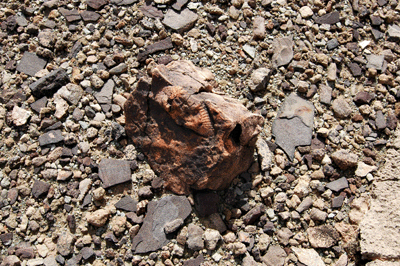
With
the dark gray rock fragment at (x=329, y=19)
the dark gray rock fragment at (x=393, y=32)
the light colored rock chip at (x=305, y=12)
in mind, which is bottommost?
the dark gray rock fragment at (x=393, y=32)

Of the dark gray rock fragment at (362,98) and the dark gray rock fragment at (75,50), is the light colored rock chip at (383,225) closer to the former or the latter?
the dark gray rock fragment at (362,98)

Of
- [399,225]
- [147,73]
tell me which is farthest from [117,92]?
[399,225]

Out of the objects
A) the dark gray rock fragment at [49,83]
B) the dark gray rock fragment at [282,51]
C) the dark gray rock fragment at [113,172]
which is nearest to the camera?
the dark gray rock fragment at [113,172]

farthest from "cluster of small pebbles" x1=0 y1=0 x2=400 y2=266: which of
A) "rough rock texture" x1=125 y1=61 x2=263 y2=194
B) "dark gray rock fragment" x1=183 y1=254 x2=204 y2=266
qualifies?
"rough rock texture" x1=125 y1=61 x2=263 y2=194

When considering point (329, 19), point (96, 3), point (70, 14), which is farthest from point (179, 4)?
point (329, 19)

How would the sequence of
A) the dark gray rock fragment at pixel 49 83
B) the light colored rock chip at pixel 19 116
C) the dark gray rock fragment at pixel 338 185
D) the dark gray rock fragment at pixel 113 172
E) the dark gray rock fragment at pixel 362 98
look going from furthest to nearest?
the dark gray rock fragment at pixel 362 98
the dark gray rock fragment at pixel 49 83
the light colored rock chip at pixel 19 116
the dark gray rock fragment at pixel 338 185
the dark gray rock fragment at pixel 113 172

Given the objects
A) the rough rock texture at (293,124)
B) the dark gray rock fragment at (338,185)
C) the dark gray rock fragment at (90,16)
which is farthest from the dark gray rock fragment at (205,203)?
the dark gray rock fragment at (90,16)

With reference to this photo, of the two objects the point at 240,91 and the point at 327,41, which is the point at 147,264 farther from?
the point at 327,41
